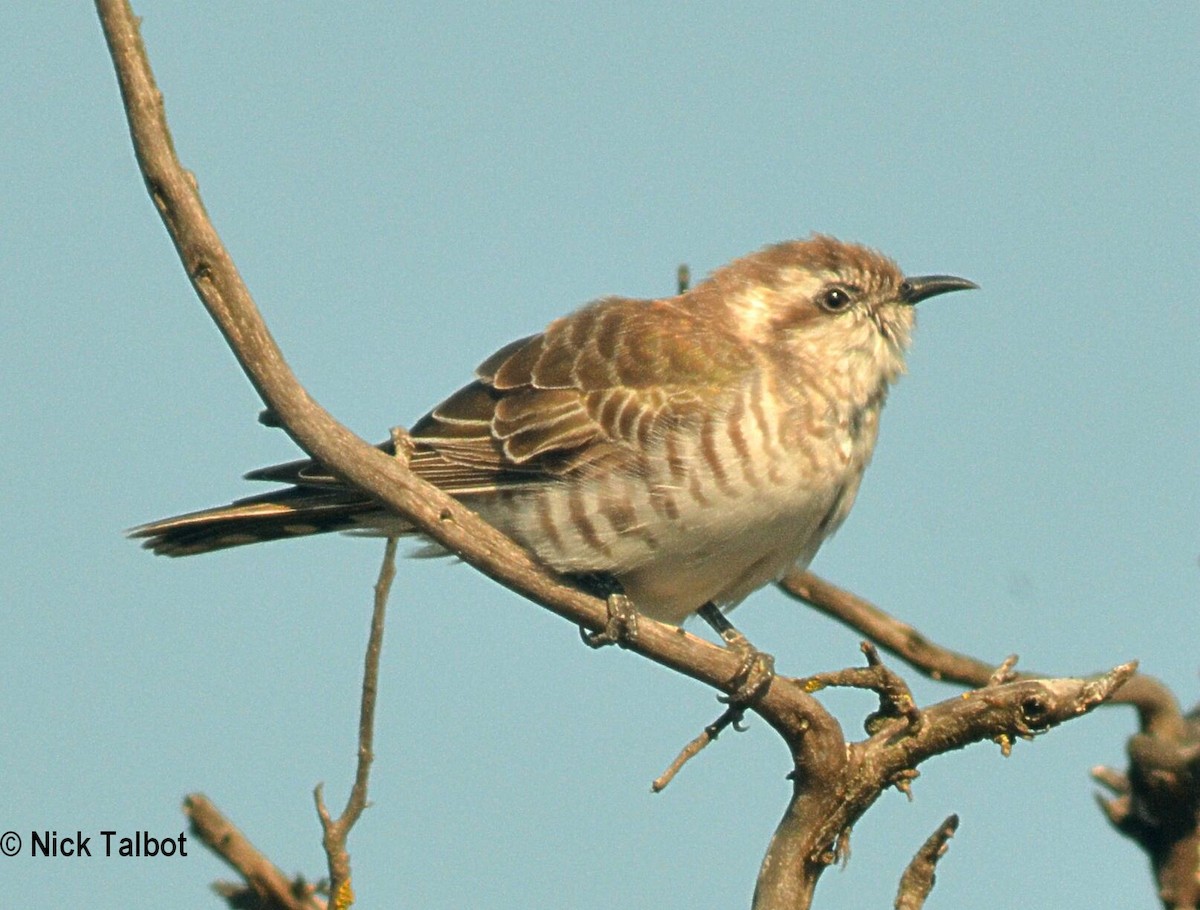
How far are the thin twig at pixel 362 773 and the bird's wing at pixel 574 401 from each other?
167 centimetres

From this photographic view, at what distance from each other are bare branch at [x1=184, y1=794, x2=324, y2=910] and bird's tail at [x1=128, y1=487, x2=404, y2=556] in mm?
1654

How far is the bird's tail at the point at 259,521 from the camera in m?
7.57

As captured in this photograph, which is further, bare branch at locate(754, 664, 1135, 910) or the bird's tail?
the bird's tail

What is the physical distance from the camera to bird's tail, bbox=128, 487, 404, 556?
24.8 ft

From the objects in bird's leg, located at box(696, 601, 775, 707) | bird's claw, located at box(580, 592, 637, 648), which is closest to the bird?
bird's leg, located at box(696, 601, 775, 707)

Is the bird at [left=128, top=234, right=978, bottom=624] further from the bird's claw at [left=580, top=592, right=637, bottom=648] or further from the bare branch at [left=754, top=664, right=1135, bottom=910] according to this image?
the bare branch at [left=754, top=664, right=1135, bottom=910]

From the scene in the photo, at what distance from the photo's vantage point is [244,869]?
6223 millimetres

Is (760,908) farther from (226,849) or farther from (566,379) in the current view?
(566,379)

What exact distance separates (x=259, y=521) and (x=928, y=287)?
379 centimetres

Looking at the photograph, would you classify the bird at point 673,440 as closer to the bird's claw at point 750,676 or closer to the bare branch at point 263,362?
the bird's claw at point 750,676

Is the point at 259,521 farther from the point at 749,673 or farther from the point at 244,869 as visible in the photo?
the point at 749,673

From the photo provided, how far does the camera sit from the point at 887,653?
332 inches

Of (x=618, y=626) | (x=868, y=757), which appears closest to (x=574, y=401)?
(x=618, y=626)

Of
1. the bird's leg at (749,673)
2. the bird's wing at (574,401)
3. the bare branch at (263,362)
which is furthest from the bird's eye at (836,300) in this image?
the bare branch at (263,362)
